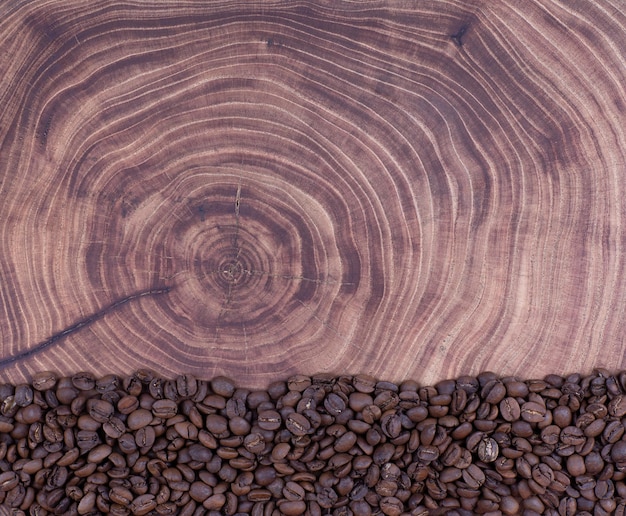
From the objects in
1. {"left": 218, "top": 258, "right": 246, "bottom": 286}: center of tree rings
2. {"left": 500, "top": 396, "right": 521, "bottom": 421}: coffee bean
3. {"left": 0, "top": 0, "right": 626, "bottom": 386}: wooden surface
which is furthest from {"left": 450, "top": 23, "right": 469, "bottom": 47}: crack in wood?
{"left": 500, "top": 396, "right": 521, "bottom": 421}: coffee bean

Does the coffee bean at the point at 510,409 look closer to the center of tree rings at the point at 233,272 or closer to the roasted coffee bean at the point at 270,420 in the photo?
the roasted coffee bean at the point at 270,420

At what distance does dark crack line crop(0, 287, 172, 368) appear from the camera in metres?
1.05

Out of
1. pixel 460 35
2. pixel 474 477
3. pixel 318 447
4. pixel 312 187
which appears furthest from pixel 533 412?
pixel 460 35

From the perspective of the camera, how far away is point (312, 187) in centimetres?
105

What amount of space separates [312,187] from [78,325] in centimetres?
59

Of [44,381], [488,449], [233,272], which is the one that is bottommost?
[44,381]

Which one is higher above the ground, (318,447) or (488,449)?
A: (488,449)

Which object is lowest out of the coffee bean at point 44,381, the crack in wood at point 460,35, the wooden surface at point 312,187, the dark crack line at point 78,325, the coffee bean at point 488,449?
the coffee bean at point 44,381

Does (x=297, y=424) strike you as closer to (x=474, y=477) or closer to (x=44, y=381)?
(x=474, y=477)

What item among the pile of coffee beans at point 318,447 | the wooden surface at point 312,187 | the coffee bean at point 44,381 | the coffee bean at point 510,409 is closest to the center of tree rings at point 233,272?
the wooden surface at point 312,187

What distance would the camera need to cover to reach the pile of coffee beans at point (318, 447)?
1.01 meters

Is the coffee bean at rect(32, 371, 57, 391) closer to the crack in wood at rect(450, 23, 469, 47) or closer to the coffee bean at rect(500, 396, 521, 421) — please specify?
the coffee bean at rect(500, 396, 521, 421)

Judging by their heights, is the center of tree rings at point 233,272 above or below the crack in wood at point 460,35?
below

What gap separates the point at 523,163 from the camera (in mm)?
1012
